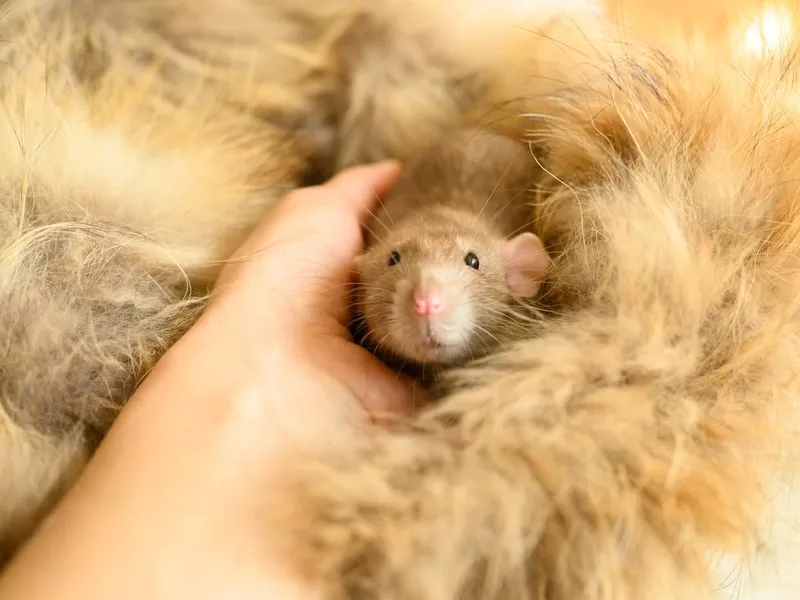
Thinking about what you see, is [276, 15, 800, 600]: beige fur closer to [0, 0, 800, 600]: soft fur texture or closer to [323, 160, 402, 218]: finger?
[0, 0, 800, 600]: soft fur texture

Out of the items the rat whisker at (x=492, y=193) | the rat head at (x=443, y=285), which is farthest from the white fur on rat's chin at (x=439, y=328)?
the rat whisker at (x=492, y=193)

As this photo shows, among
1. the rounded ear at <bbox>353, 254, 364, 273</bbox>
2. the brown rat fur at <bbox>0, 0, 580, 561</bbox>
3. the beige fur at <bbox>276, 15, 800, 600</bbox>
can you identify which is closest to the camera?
the beige fur at <bbox>276, 15, 800, 600</bbox>

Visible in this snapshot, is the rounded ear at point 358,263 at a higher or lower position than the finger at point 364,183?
lower

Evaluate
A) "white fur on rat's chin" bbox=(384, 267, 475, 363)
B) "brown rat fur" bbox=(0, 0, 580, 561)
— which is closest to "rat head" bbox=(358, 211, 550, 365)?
"white fur on rat's chin" bbox=(384, 267, 475, 363)

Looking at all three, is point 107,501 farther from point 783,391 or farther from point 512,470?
point 783,391

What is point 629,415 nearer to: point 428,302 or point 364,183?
point 428,302

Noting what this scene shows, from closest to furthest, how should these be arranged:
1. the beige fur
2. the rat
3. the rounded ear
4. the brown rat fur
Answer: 1. the beige fur
2. the brown rat fur
3. the rat
4. the rounded ear

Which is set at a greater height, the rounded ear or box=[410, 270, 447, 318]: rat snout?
box=[410, 270, 447, 318]: rat snout

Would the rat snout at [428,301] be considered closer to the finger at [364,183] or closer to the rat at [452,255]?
the rat at [452,255]
